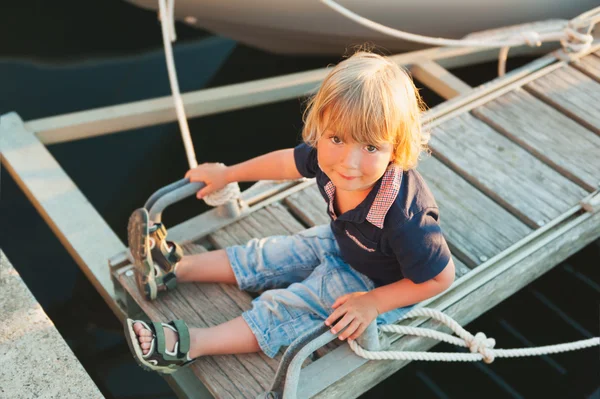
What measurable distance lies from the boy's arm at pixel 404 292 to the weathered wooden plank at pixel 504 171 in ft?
2.73

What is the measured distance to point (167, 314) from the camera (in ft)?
8.17

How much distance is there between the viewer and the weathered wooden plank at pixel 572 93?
3.32 m

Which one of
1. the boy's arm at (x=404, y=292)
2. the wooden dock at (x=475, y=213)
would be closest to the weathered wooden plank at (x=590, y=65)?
the wooden dock at (x=475, y=213)

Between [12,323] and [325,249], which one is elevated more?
[12,323]

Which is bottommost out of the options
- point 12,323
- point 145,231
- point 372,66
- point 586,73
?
point 586,73

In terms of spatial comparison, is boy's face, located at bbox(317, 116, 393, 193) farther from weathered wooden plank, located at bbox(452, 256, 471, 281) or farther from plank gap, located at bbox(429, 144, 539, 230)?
plank gap, located at bbox(429, 144, 539, 230)

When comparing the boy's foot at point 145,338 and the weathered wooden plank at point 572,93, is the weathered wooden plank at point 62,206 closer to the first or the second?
the boy's foot at point 145,338

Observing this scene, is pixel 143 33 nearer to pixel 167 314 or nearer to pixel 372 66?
pixel 167 314

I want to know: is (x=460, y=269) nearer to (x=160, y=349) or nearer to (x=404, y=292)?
(x=404, y=292)

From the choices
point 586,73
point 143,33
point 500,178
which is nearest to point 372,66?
point 500,178

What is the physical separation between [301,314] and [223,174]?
0.60m

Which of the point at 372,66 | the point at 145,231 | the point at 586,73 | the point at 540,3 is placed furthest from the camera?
the point at 540,3

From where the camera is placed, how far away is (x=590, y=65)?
11.9ft

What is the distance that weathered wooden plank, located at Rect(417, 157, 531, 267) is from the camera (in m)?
2.73
